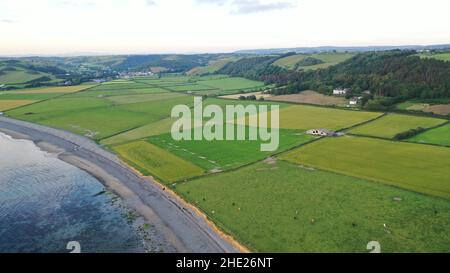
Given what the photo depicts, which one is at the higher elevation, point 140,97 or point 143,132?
point 140,97

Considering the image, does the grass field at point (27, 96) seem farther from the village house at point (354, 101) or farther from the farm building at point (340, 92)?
the village house at point (354, 101)

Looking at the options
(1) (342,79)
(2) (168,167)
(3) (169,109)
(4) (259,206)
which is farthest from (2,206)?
(1) (342,79)

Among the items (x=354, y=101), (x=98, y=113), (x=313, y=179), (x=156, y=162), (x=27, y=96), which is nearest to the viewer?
(x=313, y=179)

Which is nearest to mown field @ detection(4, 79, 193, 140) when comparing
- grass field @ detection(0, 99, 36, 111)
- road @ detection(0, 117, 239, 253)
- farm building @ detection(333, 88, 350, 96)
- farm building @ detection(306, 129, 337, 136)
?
grass field @ detection(0, 99, 36, 111)

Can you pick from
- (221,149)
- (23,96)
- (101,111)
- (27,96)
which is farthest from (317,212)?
(23,96)

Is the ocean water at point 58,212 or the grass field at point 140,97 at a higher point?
the grass field at point 140,97

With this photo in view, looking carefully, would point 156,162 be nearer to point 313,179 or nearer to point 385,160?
point 313,179

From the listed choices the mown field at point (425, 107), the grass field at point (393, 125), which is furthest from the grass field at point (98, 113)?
the mown field at point (425, 107)
